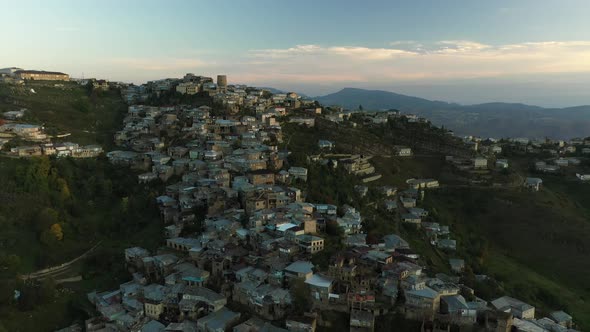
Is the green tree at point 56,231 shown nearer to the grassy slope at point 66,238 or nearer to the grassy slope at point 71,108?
the grassy slope at point 66,238

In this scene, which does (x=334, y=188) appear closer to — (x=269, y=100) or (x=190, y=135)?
(x=190, y=135)

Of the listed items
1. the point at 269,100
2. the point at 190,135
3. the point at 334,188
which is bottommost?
the point at 334,188

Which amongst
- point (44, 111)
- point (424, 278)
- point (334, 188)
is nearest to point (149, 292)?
point (424, 278)

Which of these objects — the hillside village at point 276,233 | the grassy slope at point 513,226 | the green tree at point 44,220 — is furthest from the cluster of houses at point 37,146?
the grassy slope at point 513,226

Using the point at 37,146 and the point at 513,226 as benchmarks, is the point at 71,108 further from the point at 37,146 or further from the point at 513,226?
the point at 513,226

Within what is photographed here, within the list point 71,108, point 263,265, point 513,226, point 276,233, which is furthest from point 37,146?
point 513,226

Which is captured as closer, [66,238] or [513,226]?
[66,238]
